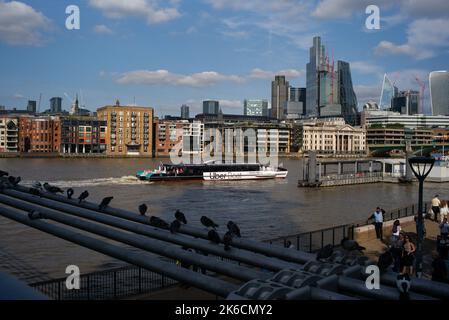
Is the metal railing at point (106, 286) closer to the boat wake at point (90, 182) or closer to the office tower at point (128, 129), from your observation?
the boat wake at point (90, 182)

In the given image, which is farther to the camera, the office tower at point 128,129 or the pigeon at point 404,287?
the office tower at point 128,129

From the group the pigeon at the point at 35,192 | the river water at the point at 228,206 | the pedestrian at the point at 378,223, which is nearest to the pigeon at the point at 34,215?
the pigeon at the point at 35,192

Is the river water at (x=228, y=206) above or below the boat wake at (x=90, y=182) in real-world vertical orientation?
below

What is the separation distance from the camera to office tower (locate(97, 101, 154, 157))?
10631 centimetres

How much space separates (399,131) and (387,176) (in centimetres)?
9841

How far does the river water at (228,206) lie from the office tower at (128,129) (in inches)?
2463

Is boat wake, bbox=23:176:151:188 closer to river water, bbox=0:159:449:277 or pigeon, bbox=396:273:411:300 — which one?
river water, bbox=0:159:449:277

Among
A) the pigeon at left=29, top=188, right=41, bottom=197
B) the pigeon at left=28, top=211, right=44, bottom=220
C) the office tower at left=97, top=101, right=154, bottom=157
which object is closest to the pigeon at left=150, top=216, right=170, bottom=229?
the pigeon at left=28, top=211, right=44, bottom=220

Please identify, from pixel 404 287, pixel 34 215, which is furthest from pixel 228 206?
pixel 404 287

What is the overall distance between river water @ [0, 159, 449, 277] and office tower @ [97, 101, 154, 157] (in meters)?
62.6

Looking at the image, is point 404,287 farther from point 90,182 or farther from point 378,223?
point 90,182

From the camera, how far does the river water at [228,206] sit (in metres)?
15.1
